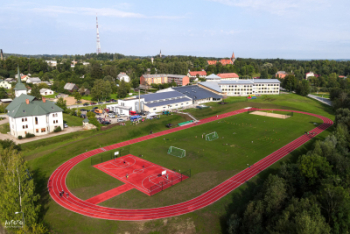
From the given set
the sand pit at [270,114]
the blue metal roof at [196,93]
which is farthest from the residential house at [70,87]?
the sand pit at [270,114]

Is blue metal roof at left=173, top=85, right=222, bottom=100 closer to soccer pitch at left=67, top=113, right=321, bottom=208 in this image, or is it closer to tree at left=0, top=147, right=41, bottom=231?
soccer pitch at left=67, top=113, right=321, bottom=208

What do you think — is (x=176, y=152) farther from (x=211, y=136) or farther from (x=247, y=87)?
(x=247, y=87)

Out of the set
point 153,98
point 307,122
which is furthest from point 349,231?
point 153,98

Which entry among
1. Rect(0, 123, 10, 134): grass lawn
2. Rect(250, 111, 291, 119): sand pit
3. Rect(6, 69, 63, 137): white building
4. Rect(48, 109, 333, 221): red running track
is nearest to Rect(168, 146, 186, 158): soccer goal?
Rect(48, 109, 333, 221): red running track

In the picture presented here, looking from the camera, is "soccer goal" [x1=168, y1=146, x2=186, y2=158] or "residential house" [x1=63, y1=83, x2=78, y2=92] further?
"residential house" [x1=63, y1=83, x2=78, y2=92]

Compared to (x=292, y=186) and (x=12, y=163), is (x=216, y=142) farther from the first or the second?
(x=12, y=163)

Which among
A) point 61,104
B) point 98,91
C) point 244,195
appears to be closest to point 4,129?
point 61,104
